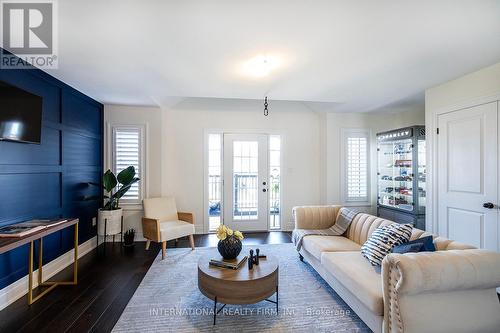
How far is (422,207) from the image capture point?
3754 mm

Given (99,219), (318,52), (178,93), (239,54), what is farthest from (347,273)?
(99,219)

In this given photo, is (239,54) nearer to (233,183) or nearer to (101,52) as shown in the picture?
(101,52)

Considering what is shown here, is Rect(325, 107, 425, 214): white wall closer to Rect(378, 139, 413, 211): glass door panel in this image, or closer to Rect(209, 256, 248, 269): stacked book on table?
Rect(378, 139, 413, 211): glass door panel

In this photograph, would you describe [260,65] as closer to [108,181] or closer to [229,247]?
[229,247]

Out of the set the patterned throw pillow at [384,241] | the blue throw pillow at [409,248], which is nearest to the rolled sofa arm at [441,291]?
the blue throw pillow at [409,248]

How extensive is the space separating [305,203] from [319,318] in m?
2.98

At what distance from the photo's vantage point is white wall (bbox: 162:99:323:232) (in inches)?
181

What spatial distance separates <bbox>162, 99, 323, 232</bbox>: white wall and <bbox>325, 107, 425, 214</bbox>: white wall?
256 millimetres

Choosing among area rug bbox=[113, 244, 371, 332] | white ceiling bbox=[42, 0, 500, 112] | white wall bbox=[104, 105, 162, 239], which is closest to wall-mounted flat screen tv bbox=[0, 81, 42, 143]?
white ceiling bbox=[42, 0, 500, 112]

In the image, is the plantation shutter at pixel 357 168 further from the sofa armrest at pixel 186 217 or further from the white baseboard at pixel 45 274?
the white baseboard at pixel 45 274

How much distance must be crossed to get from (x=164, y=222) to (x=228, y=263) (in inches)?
80.5

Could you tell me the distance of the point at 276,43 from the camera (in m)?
2.08

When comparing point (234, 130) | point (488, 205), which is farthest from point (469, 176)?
point (234, 130)

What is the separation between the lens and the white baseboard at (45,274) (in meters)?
2.28
